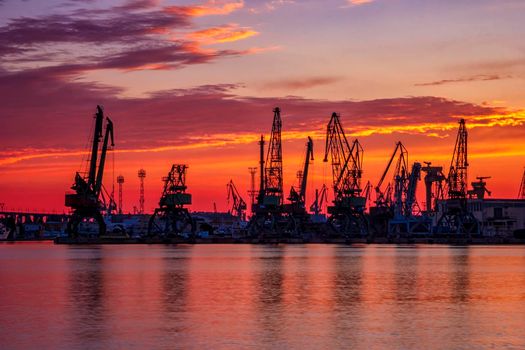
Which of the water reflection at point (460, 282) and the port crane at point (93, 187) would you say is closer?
the water reflection at point (460, 282)

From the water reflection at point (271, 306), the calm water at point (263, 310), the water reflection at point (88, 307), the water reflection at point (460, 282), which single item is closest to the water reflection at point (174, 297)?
the calm water at point (263, 310)

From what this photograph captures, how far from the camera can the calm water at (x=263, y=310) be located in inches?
1519

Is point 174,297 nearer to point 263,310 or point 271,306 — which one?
point 271,306

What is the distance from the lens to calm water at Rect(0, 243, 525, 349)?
38594 mm

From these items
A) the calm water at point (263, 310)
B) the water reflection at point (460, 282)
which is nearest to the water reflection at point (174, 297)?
the calm water at point (263, 310)

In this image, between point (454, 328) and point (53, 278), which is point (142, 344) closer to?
point (454, 328)

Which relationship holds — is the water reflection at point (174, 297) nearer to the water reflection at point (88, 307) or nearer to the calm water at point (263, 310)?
the calm water at point (263, 310)

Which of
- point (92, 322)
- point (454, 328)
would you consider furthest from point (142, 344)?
point (454, 328)

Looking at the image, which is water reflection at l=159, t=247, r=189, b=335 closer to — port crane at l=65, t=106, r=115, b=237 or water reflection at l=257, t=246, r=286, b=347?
water reflection at l=257, t=246, r=286, b=347

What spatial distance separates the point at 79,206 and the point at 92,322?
13157 centimetres

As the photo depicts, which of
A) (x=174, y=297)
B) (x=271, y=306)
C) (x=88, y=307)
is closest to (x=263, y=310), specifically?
(x=271, y=306)

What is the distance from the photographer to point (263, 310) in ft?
164

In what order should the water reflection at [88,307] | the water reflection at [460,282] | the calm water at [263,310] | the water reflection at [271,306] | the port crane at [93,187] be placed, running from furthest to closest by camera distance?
the port crane at [93,187] → the water reflection at [460,282] → the water reflection at [271,306] → the water reflection at [88,307] → the calm water at [263,310]

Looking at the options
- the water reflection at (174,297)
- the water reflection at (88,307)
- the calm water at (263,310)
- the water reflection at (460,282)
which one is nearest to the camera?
the calm water at (263,310)
